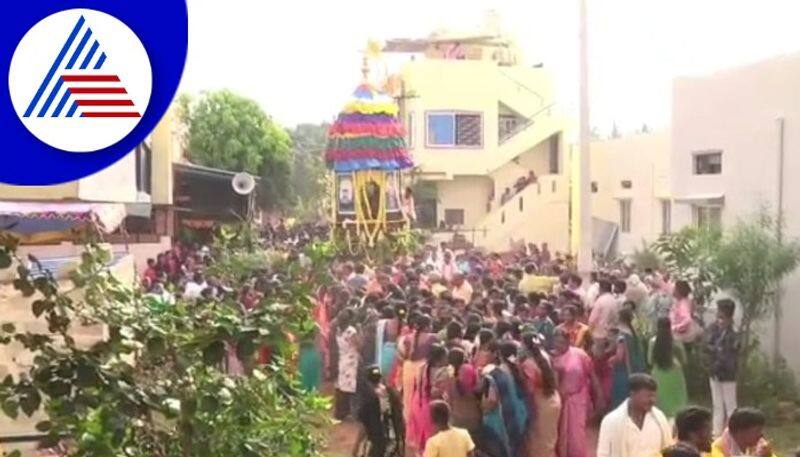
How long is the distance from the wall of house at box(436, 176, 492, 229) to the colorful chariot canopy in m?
5.64

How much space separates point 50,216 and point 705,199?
739cm

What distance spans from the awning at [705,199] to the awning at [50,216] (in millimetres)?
6721

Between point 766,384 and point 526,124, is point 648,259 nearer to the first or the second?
point 766,384

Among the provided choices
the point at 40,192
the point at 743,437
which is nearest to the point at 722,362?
the point at 743,437

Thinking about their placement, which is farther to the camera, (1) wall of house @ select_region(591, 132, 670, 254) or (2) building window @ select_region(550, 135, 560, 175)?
(2) building window @ select_region(550, 135, 560, 175)

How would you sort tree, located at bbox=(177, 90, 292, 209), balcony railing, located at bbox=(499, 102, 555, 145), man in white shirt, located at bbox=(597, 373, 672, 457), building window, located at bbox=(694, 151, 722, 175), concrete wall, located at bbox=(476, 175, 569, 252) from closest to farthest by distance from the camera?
man in white shirt, located at bbox=(597, 373, 672, 457)
building window, located at bbox=(694, 151, 722, 175)
tree, located at bbox=(177, 90, 292, 209)
concrete wall, located at bbox=(476, 175, 569, 252)
balcony railing, located at bbox=(499, 102, 555, 145)

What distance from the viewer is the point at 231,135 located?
577 inches

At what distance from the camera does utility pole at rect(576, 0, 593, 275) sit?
11.0 m

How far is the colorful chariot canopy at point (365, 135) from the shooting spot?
16641 millimetres

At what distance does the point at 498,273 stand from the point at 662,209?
271 centimetres

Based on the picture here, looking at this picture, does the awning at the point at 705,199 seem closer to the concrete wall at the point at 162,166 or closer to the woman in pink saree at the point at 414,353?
the woman in pink saree at the point at 414,353

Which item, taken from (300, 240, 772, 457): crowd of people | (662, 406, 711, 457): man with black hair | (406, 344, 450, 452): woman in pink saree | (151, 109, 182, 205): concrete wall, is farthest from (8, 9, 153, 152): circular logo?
(151, 109, 182, 205): concrete wall

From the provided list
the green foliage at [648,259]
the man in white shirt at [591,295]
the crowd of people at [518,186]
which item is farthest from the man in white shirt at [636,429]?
the crowd of people at [518,186]

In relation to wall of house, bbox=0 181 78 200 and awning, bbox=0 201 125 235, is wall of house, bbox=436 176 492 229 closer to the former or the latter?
awning, bbox=0 201 125 235
